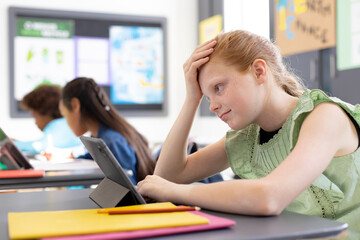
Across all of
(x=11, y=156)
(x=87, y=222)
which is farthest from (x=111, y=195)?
(x=11, y=156)

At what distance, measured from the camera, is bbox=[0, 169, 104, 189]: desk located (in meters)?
1.58

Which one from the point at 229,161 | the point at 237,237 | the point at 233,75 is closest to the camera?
the point at 237,237

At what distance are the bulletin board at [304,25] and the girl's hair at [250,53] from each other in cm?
199

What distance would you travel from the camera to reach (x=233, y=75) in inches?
44.4

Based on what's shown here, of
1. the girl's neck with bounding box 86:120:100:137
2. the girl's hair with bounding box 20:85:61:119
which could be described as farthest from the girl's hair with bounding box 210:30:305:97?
the girl's hair with bounding box 20:85:61:119

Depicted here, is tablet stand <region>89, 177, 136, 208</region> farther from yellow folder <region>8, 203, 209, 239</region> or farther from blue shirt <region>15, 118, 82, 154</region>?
blue shirt <region>15, 118, 82, 154</region>

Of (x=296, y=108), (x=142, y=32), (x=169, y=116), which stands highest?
(x=142, y=32)

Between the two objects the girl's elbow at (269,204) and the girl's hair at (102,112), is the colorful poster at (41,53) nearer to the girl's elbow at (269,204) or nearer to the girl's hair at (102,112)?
the girl's hair at (102,112)

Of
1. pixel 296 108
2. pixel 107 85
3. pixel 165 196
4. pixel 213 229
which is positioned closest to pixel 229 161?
pixel 296 108

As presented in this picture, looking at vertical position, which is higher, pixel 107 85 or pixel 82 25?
pixel 82 25

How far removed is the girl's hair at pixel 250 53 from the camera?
1.15 metres

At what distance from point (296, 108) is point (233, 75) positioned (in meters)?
0.20

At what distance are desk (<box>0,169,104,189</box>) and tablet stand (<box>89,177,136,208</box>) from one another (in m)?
0.57

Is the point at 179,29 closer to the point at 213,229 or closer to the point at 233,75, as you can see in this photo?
the point at 233,75
